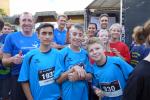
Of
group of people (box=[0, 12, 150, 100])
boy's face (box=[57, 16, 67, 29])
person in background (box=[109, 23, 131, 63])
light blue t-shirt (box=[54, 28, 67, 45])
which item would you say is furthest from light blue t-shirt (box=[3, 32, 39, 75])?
boy's face (box=[57, 16, 67, 29])

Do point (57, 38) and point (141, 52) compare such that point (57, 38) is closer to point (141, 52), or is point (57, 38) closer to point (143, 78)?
point (141, 52)

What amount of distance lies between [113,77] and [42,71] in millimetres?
873

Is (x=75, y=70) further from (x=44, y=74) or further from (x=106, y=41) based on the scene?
(x=106, y=41)

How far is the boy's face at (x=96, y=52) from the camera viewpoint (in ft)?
13.4

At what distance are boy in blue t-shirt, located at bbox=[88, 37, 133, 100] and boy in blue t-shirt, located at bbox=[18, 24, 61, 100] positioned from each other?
48 centimetres

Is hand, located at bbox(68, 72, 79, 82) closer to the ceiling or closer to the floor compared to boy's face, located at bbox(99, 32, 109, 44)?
closer to the floor

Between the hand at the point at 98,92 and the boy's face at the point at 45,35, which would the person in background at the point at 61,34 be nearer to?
the boy's face at the point at 45,35

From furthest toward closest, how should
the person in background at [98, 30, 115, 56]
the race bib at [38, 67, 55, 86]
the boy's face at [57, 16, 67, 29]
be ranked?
1. the boy's face at [57, 16, 67, 29]
2. the person in background at [98, 30, 115, 56]
3. the race bib at [38, 67, 55, 86]

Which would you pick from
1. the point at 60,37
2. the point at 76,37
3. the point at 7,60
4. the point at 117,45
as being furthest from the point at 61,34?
the point at 76,37

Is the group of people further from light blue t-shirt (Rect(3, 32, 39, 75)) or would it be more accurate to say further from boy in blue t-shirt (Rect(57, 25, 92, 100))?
light blue t-shirt (Rect(3, 32, 39, 75))

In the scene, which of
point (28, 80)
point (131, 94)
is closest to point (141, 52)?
point (28, 80)

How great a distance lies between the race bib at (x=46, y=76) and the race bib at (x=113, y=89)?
667mm

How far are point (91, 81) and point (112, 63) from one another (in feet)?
1.19

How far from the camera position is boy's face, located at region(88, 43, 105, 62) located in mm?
4090
